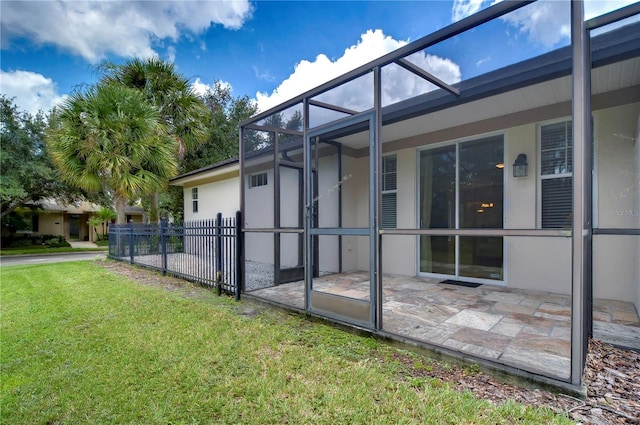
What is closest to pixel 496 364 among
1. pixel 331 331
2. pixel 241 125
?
→ pixel 331 331

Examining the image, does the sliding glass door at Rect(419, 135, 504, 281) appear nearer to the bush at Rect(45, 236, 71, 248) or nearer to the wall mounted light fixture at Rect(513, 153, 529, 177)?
the wall mounted light fixture at Rect(513, 153, 529, 177)

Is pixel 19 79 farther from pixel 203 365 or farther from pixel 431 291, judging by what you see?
pixel 431 291

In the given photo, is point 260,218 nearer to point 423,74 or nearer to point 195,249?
point 195,249

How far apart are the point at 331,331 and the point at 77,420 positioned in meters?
2.22

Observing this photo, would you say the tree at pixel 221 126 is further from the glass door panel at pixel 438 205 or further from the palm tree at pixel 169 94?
the glass door panel at pixel 438 205

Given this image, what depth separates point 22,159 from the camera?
1352cm

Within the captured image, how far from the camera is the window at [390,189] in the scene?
6.39 meters

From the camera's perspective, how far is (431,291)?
4.83 metres

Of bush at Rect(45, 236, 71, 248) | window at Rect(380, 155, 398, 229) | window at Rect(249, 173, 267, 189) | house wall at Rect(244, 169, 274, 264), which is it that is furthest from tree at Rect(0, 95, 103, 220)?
window at Rect(380, 155, 398, 229)

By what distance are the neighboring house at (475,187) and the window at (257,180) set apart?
0.04 metres

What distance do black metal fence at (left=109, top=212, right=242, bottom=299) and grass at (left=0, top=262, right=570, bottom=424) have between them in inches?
41.8

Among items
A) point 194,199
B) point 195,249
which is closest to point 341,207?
point 195,249

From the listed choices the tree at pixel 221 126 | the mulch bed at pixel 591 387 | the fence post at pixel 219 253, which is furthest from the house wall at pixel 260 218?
the tree at pixel 221 126

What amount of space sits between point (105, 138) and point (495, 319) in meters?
9.73
